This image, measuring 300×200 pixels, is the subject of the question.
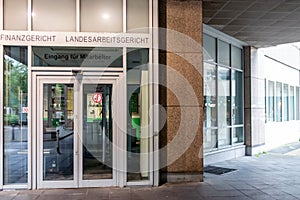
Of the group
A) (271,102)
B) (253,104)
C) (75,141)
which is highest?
(271,102)

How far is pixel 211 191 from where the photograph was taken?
6.78 meters

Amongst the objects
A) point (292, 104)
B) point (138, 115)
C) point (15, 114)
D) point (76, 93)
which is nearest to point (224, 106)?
point (138, 115)

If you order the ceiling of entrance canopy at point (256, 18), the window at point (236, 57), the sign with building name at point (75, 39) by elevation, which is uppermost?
the ceiling of entrance canopy at point (256, 18)

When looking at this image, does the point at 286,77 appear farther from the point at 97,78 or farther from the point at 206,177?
the point at 97,78

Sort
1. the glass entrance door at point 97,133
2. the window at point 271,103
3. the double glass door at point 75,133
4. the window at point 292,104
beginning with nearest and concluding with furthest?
the double glass door at point 75,133 → the glass entrance door at point 97,133 → the window at point 271,103 → the window at point 292,104

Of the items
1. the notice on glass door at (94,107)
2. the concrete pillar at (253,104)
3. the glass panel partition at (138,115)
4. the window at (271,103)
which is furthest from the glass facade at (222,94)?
the notice on glass door at (94,107)

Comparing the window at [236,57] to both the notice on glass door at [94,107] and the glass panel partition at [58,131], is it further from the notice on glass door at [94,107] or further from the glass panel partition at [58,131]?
the glass panel partition at [58,131]

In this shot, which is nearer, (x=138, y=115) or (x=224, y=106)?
(x=138, y=115)

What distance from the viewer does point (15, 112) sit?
704 centimetres

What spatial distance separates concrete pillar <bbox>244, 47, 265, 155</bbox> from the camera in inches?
476

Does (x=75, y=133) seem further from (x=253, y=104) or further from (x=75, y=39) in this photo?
(x=253, y=104)

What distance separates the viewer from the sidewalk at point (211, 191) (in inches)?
250

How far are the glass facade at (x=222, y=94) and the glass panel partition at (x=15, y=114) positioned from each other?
17.1ft

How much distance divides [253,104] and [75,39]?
7.50 meters
